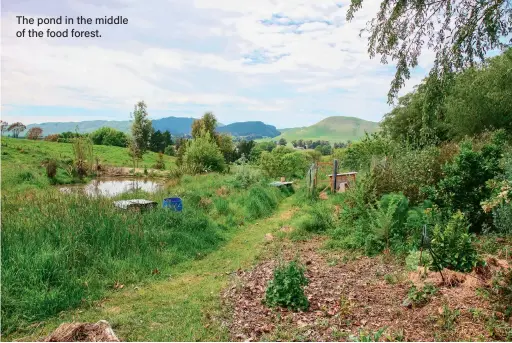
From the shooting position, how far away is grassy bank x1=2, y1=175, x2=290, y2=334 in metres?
4.71

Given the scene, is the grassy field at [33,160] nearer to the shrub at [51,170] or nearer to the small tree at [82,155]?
the shrub at [51,170]

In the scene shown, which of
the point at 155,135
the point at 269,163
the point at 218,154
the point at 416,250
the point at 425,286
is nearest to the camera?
the point at 425,286

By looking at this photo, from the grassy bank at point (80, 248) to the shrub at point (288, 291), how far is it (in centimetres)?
239

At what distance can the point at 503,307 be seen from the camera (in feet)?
11.2

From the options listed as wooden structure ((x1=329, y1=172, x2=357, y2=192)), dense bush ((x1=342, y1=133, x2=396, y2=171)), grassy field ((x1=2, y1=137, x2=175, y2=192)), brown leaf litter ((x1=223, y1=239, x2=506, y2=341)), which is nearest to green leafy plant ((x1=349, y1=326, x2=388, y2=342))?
brown leaf litter ((x1=223, y1=239, x2=506, y2=341))

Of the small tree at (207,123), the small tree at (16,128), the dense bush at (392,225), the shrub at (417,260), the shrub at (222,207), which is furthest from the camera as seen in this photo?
the small tree at (16,128)

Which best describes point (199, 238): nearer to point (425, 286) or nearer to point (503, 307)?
point (425, 286)

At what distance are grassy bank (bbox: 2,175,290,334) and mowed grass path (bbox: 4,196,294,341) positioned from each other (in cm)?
25

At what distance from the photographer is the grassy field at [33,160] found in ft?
63.3

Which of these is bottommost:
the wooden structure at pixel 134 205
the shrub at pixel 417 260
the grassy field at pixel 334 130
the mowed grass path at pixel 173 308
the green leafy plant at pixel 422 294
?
the mowed grass path at pixel 173 308

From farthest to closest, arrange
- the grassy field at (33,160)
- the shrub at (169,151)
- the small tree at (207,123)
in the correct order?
1. the shrub at (169,151)
2. the small tree at (207,123)
3. the grassy field at (33,160)

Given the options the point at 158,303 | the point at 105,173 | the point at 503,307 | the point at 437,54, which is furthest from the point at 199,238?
the point at 105,173

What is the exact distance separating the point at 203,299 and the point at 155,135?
5098 cm

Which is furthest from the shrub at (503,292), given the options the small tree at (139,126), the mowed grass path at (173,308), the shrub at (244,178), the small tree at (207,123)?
the small tree at (207,123)
